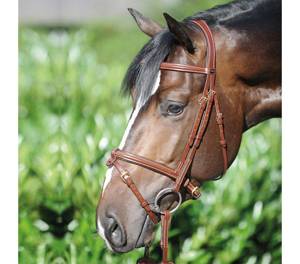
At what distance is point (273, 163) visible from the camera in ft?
10.4

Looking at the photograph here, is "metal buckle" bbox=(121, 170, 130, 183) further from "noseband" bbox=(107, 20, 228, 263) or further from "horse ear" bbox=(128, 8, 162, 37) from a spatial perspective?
"horse ear" bbox=(128, 8, 162, 37)

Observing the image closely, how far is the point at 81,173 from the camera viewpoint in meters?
2.88

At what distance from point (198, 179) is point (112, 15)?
89.4 inches

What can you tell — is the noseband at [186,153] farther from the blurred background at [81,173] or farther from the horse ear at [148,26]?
the blurred background at [81,173]

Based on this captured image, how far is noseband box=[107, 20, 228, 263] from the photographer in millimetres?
1859

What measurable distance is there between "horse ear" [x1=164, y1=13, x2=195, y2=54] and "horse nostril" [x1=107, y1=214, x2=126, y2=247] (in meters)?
0.60

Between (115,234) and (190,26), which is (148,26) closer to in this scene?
(190,26)

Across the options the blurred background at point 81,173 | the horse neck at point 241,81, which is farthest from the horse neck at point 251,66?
the blurred background at point 81,173

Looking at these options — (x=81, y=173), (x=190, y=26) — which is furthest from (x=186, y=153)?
(x=81, y=173)

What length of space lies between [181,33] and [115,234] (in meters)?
0.67

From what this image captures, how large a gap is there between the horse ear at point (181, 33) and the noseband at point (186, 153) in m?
0.06

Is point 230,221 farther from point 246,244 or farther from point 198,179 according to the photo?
point 198,179

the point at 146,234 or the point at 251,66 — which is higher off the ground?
the point at 251,66
